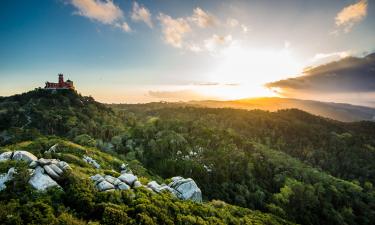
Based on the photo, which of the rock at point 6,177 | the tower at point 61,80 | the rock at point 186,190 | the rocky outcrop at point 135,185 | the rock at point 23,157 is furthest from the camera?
the tower at point 61,80

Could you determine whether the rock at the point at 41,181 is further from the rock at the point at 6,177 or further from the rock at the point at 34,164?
the rock at the point at 6,177

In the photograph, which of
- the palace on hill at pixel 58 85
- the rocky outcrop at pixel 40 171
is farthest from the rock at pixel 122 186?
the palace on hill at pixel 58 85

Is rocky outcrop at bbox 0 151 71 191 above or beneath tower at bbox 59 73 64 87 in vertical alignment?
beneath

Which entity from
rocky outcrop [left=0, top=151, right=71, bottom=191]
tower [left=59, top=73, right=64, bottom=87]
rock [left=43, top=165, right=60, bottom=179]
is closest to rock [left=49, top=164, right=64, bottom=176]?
rocky outcrop [left=0, top=151, right=71, bottom=191]

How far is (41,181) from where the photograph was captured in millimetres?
35625

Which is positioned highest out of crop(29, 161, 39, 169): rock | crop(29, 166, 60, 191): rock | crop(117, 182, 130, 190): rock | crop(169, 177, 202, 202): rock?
crop(29, 161, 39, 169): rock

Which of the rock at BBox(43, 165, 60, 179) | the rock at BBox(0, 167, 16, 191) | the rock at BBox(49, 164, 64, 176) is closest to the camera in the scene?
the rock at BBox(0, 167, 16, 191)

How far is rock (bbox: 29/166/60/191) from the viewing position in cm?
3483

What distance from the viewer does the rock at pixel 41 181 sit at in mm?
34834

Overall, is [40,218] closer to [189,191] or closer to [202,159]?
[189,191]

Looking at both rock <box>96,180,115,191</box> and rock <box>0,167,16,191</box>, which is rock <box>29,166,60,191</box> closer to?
rock <box>0,167,16,191</box>

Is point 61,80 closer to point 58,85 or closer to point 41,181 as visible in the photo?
point 58,85

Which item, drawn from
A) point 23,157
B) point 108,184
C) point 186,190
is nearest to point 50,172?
point 23,157

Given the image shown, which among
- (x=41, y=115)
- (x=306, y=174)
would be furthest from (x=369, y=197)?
(x=41, y=115)
